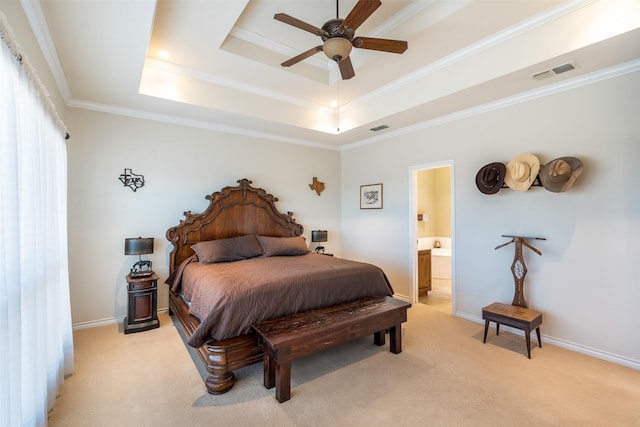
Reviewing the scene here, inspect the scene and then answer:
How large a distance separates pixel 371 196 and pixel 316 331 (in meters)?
3.37

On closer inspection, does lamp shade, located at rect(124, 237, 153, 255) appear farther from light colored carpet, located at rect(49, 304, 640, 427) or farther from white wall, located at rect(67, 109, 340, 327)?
light colored carpet, located at rect(49, 304, 640, 427)

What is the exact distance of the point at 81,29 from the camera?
226 centimetres

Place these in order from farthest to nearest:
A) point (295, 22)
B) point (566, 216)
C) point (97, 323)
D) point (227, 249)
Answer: point (227, 249), point (97, 323), point (566, 216), point (295, 22)

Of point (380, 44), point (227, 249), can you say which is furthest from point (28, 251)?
point (380, 44)

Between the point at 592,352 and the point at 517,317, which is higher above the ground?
the point at 517,317

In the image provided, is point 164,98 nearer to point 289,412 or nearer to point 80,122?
point 80,122

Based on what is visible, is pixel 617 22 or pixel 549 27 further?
pixel 549 27

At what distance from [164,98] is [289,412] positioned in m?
3.61

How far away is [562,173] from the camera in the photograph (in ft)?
9.61

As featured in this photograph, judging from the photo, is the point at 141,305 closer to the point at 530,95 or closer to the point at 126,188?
the point at 126,188

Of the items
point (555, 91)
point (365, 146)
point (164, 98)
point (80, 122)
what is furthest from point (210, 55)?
point (555, 91)

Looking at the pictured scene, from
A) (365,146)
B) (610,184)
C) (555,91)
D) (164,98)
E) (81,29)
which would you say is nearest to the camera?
(81,29)

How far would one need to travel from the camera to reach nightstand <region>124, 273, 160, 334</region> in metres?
3.40

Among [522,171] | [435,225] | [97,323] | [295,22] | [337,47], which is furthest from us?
[435,225]
